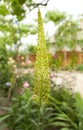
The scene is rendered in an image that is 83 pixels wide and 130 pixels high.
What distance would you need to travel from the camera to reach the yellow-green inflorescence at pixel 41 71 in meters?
0.60

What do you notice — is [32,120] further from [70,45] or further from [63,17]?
[70,45]

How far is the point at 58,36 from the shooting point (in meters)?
16.0

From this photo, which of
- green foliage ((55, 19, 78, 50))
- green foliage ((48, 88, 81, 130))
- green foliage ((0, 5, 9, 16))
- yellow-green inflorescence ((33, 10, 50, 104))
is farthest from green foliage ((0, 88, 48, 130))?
green foliage ((55, 19, 78, 50))

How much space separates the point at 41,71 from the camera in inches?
25.7

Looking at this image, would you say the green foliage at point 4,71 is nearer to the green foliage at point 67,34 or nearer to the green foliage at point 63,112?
the green foliage at point 63,112

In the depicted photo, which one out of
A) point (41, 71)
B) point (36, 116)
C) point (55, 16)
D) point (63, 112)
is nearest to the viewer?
point (41, 71)

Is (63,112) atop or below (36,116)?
atop

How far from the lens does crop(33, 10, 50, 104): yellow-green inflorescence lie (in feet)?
1.97

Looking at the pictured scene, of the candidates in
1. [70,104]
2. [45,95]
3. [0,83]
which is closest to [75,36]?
[0,83]

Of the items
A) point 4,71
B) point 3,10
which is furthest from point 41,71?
point 4,71

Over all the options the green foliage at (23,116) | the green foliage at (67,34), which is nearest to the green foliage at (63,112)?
the green foliage at (23,116)

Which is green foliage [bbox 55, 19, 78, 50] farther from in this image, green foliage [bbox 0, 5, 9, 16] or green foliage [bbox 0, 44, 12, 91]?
green foliage [bbox 0, 5, 9, 16]

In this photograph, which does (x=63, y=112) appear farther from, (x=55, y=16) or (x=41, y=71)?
(x=55, y=16)

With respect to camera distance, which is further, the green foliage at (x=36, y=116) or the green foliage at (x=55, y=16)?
the green foliage at (x=55, y=16)
